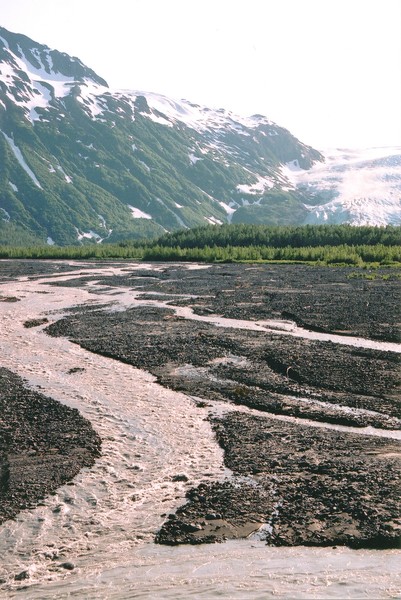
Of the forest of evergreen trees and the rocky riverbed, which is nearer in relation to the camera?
the rocky riverbed

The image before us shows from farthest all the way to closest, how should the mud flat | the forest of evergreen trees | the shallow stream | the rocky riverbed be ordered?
the forest of evergreen trees < the rocky riverbed < the mud flat < the shallow stream

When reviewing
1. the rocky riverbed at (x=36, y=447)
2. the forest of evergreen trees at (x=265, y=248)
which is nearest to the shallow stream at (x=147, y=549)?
the rocky riverbed at (x=36, y=447)

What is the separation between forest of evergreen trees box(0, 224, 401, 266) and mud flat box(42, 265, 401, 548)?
4822 cm

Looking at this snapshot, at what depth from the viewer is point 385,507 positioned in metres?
11.1

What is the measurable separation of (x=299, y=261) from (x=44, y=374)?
71296 mm

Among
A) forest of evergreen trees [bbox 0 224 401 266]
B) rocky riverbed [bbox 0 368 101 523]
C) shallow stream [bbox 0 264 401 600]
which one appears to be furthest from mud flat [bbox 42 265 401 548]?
forest of evergreen trees [bbox 0 224 401 266]

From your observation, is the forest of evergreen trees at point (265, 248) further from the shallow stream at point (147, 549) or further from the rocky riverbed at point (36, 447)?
the shallow stream at point (147, 549)

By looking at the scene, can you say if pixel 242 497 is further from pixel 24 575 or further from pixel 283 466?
pixel 24 575

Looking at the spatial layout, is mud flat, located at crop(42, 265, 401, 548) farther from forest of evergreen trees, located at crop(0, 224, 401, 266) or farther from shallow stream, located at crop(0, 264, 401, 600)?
forest of evergreen trees, located at crop(0, 224, 401, 266)

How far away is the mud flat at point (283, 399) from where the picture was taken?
10.9 meters

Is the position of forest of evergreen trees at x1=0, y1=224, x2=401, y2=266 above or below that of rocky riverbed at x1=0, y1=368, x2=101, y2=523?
below

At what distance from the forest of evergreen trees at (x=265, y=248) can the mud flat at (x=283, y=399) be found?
4822 cm

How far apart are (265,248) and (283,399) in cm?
8960

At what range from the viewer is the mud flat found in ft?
35.6
